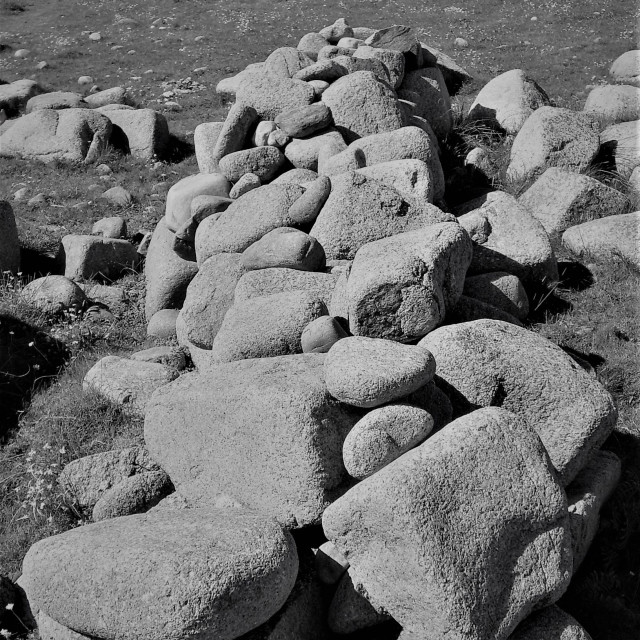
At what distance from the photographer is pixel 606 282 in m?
6.71

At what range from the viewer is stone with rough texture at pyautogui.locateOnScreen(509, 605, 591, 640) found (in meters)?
3.64

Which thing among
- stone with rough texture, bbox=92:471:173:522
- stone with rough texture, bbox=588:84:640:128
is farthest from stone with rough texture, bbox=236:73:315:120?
stone with rough texture, bbox=92:471:173:522

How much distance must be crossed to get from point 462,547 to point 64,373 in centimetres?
458

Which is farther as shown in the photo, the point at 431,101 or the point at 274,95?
the point at 431,101

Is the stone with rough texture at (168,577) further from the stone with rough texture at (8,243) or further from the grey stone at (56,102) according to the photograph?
the grey stone at (56,102)

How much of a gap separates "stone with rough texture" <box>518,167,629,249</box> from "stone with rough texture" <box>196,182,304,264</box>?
255 cm

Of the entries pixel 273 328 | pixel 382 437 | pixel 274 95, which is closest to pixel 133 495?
pixel 273 328

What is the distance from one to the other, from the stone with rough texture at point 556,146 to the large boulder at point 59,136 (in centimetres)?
661

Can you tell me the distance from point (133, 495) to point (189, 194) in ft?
12.4

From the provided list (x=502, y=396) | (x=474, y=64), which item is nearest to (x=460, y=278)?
(x=502, y=396)

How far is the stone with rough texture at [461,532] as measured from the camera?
3449 millimetres

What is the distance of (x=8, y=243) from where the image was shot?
8.83 m

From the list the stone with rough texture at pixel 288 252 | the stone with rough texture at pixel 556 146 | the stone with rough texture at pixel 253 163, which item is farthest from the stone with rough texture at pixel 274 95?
the stone with rough texture at pixel 288 252

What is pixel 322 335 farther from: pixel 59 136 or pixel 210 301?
pixel 59 136
